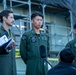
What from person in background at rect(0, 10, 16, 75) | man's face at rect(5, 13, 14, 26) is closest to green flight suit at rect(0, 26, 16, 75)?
person in background at rect(0, 10, 16, 75)

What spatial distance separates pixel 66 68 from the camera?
3797 mm

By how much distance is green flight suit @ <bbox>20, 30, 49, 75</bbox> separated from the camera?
17.0 feet

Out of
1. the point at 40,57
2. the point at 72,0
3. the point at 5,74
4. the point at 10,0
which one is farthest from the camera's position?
the point at 72,0

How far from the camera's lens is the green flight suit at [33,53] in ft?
17.0

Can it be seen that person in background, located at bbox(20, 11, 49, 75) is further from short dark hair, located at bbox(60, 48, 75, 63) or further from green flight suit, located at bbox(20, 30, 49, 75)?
short dark hair, located at bbox(60, 48, 75, 63)

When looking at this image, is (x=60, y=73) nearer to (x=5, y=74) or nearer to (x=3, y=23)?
(x=5, y=74)

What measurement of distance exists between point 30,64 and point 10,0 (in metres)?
5.16

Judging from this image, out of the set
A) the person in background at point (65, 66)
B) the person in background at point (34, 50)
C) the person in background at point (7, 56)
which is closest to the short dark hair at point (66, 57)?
the person in background at point (65, 66)

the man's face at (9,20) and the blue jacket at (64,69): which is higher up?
the man's face at (9,20)

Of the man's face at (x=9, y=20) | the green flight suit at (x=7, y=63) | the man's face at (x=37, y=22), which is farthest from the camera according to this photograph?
the man's face at (x=37, y=22)

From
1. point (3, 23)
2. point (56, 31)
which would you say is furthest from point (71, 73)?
point (56, 31)

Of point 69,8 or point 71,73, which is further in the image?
point 69,8

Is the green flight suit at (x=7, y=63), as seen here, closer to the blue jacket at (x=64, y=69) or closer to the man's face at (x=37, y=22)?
the man's face at (x=37, y=22)

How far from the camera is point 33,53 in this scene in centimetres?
519
